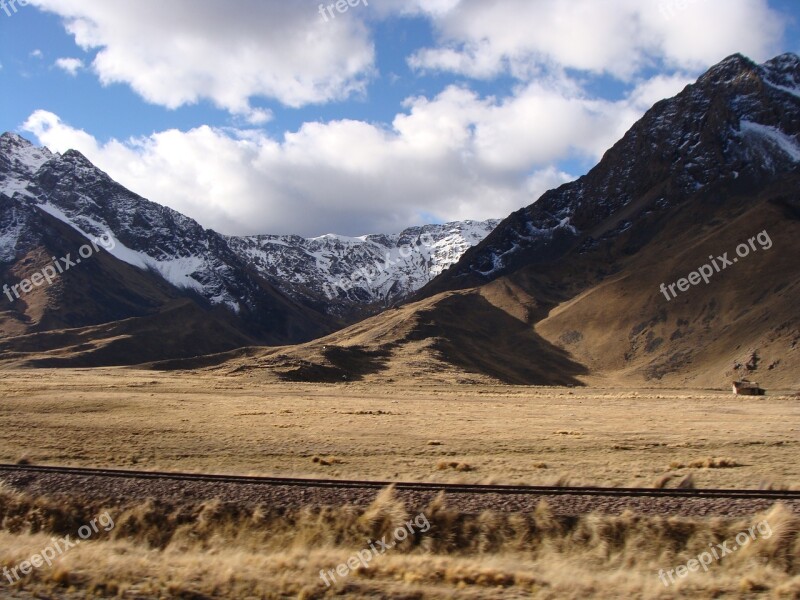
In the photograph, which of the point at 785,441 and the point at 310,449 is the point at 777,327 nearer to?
the point at 785,441

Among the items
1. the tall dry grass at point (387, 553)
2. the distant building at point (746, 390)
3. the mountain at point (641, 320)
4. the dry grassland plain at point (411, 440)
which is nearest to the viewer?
the tall dry grass at point (387, 553)

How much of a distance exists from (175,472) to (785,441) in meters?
28.1

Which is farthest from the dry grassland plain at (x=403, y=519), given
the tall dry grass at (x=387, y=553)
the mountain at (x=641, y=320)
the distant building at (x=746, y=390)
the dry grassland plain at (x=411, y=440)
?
the mountain at (x=641, y=320)

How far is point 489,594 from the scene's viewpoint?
11719 mm

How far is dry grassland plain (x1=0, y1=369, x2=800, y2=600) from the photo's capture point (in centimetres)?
1232

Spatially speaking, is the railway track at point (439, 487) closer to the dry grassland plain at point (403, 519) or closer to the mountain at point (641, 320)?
the dry grassland plain at point (403, 519)

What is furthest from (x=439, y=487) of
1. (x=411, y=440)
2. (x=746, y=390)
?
(x=746, y=390)

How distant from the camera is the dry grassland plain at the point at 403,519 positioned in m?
12.3

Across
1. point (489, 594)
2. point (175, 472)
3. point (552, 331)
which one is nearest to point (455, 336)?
point (552, 331)

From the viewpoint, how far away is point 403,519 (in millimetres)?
16578

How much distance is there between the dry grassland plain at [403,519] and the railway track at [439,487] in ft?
6.51

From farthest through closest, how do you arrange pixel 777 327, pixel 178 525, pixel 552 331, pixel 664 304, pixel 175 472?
pixel 552 331, pixel 664 304, pixel 777 327, pixel 175 472, pixel 178 525

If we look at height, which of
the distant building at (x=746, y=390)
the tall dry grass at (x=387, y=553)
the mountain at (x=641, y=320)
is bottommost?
the tall dry grass at (x=387, y=553)

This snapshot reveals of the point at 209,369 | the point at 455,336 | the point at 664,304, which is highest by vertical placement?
the point at 664,304
